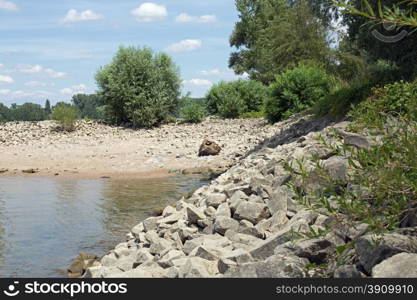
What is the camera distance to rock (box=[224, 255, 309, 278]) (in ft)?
15.1

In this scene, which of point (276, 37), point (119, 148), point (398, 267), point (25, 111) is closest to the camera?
point (398, 267)

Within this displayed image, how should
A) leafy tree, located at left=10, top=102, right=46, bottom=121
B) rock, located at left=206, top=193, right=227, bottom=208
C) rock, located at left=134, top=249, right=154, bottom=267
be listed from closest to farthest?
rock, located at left=134, top=249, right=154, bottom=267, rock, located at left=206, top=193, right=227, bottom=208, leafy tree, located at left=10, top=102, right=46, bottom=121

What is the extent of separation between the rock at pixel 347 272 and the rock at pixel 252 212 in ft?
8.46

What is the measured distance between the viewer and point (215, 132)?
2712cm

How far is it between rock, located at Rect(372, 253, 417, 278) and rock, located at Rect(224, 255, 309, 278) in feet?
2.30

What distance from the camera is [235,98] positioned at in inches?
1336

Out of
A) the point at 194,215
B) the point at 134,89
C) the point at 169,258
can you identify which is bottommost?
the point at 169,258

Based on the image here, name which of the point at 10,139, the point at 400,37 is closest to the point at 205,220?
the point at 400,37

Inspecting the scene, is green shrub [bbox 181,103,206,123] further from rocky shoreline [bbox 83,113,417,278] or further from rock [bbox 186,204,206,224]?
rock [bbox 186,204,206,224]

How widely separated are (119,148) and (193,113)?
347 inches

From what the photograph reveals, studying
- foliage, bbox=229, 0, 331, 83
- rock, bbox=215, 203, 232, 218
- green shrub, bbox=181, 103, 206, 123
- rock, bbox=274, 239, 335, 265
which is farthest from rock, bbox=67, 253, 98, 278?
green shrub, bbox=181, 103, 206, 123

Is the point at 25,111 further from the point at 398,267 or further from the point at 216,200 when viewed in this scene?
the point at 398,267

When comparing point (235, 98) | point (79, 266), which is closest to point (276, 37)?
point (235, 98)

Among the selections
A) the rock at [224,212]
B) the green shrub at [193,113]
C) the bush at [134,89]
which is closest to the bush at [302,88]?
the green shrub at [193,113]
